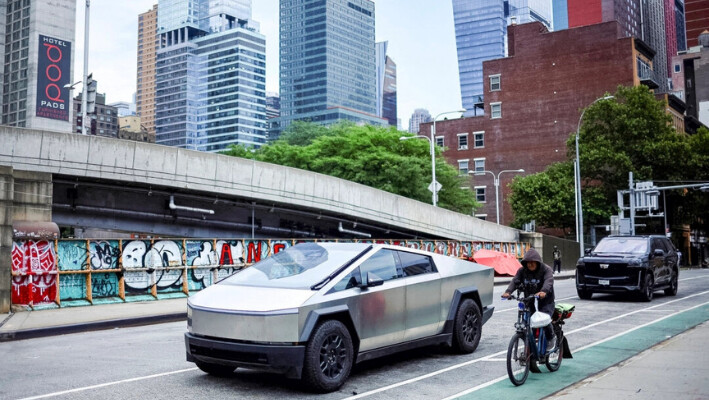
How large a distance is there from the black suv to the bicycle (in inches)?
425

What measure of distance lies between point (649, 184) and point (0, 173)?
35.9 meters

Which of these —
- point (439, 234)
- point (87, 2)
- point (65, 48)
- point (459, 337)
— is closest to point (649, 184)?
point (439, 234)

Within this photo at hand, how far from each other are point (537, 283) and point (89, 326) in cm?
976

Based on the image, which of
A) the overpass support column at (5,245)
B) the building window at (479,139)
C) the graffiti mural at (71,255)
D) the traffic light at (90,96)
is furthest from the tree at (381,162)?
the overpass support column at (5,245)

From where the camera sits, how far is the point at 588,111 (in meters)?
56.2

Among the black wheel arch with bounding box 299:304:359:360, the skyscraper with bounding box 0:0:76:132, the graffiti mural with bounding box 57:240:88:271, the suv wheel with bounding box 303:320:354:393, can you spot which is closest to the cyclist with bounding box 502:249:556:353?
the black wheel arch with bounding box 299:304:359:360

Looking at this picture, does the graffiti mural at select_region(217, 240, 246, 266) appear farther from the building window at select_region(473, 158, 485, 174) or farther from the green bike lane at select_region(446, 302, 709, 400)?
the building window at select_region(473, 158, 485, 174)

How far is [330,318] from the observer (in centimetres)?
729

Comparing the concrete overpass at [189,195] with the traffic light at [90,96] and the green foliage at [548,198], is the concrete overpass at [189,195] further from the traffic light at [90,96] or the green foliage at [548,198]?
the green foliage at [548,198]

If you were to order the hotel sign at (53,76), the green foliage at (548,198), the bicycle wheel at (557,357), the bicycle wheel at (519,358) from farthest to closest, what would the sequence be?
the hotel sign at (53,76), the green foliage at (548,198), the bicycle wheel at (557,357), the bicycle wheel at (519,358)

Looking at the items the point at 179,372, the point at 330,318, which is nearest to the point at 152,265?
the point at 179,372

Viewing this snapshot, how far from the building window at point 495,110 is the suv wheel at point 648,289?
5869 cm

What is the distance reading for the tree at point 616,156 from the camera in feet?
173

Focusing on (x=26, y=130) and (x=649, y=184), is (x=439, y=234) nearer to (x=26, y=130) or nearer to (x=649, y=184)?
(x=649, y=184)
